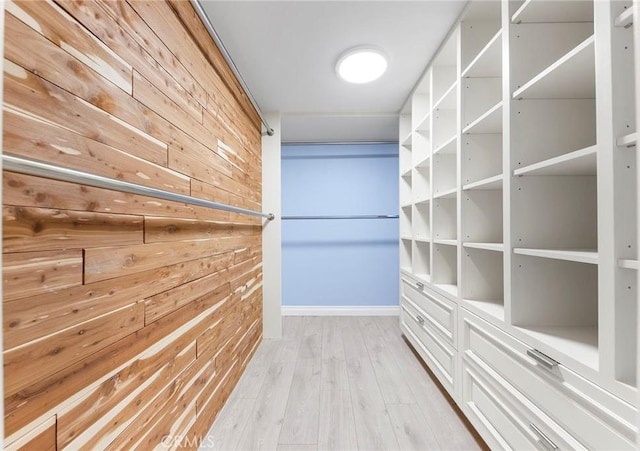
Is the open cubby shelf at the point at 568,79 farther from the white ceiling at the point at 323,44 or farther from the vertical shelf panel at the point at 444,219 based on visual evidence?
the vertical shelf panel at the point at 444,219

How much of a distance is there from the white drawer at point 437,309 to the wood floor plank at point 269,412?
36.0 inches

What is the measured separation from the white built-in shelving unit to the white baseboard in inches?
41.7

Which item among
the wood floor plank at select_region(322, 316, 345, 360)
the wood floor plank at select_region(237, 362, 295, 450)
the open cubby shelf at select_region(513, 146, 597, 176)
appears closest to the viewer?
the open cubby shelf at select_region(513, 146, 597, 176)

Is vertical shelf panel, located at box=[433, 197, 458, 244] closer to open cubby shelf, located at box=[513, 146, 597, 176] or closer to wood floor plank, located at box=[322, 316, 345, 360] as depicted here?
open cubby shelf, located at box=[513, 146, 597, 176]

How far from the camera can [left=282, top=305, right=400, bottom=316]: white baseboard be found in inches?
111

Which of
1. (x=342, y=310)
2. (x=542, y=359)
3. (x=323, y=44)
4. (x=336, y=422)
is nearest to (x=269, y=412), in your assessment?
(x=336, y=422)

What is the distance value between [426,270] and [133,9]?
81.2 inches

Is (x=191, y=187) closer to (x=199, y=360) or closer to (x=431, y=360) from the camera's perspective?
(x=199, y=360)

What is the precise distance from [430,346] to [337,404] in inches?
25.8

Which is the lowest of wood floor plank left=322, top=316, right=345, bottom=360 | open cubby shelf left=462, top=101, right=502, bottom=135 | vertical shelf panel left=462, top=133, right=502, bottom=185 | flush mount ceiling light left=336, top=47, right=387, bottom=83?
wood floor plank left=322, top=316, right=345, bottom=360

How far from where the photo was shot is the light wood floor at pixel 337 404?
111 cm

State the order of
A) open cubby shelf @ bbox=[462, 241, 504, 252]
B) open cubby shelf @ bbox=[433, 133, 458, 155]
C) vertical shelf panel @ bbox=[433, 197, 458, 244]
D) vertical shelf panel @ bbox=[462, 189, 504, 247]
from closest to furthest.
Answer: open cubby shelf @ bbox=[462, 241, 504, 252] → vertical shelf panel @ bbox=[462, 189, 504, 247] → open cubby shelf @ bbox=[433, 133, 458, 155] → vertical shelf panel @ bbox=[433, 197, 458, 244]

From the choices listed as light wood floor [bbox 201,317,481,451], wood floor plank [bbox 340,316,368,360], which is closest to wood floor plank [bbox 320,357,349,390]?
light wood floor [bbox 201,317,481,451]

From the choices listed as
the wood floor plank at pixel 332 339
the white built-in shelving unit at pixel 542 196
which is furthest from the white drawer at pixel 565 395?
the wood floor plank at pixel 332 339
